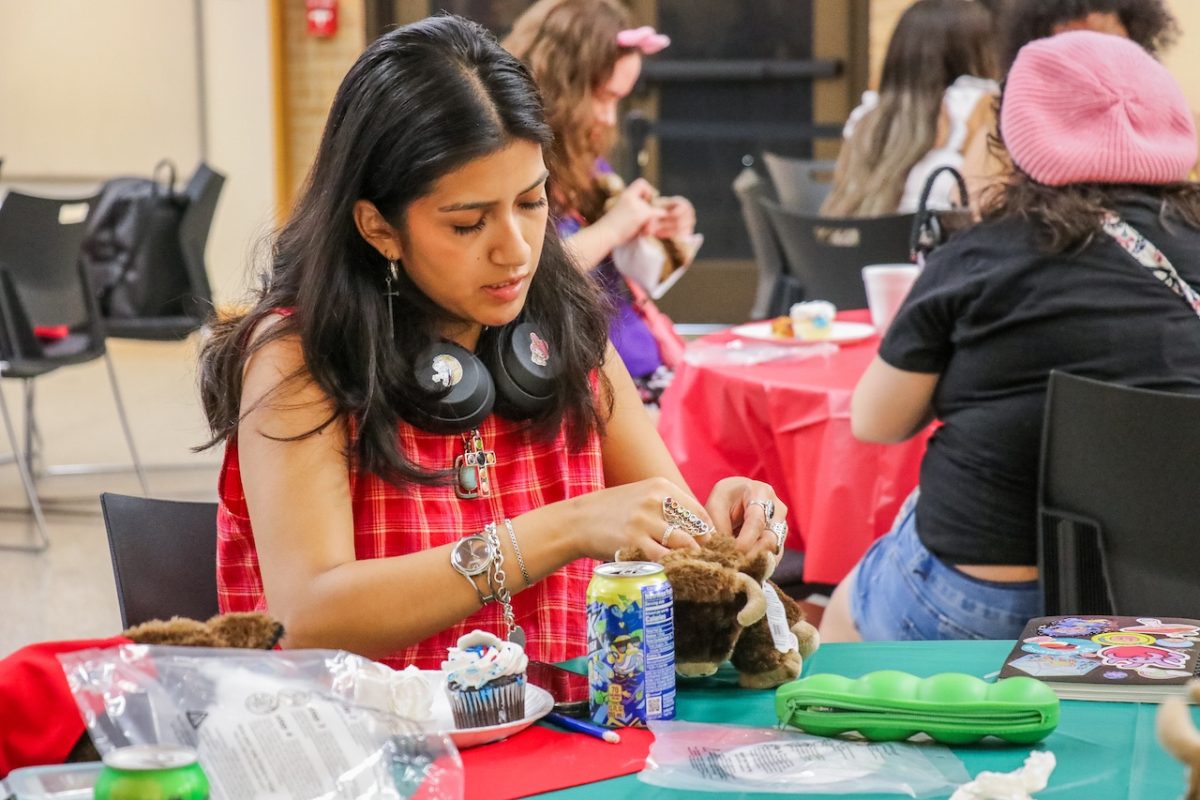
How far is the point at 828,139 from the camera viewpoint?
25.0 ft

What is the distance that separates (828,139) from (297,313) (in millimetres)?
6430

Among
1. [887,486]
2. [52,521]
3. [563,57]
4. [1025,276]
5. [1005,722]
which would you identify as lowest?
[52,521]

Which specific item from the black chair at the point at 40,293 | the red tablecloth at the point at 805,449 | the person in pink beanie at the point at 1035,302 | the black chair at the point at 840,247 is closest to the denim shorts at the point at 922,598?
the person in pink beanie at the point at 1035,302

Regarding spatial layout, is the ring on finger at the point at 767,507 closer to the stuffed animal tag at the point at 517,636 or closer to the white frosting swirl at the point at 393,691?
the stuffed animal tag at the point at 517,636

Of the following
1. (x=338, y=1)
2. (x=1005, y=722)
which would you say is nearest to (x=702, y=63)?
(x=338, y=1)

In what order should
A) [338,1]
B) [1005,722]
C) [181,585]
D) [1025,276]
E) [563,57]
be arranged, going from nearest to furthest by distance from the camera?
[1005,722] → [181,585] → [1025,276] → [563,57] → [338,1]

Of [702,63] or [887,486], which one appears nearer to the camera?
[887,486]

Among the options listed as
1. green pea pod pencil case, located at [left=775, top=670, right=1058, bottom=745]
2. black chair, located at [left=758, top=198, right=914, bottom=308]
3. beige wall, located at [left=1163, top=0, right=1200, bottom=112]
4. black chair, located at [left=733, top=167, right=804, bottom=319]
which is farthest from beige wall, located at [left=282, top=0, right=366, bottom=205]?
green pea pod pencil case, located at [left=775, top=670, right=1058, bottom=745]

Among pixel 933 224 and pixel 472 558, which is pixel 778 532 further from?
Answer: pixel 933 224

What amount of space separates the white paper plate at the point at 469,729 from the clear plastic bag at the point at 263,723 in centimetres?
8

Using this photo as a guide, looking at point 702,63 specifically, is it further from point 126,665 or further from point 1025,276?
point 126,665

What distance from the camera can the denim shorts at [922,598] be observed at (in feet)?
6.75

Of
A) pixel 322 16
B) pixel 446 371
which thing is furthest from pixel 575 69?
pixel 322 16

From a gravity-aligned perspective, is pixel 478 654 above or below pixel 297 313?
below
